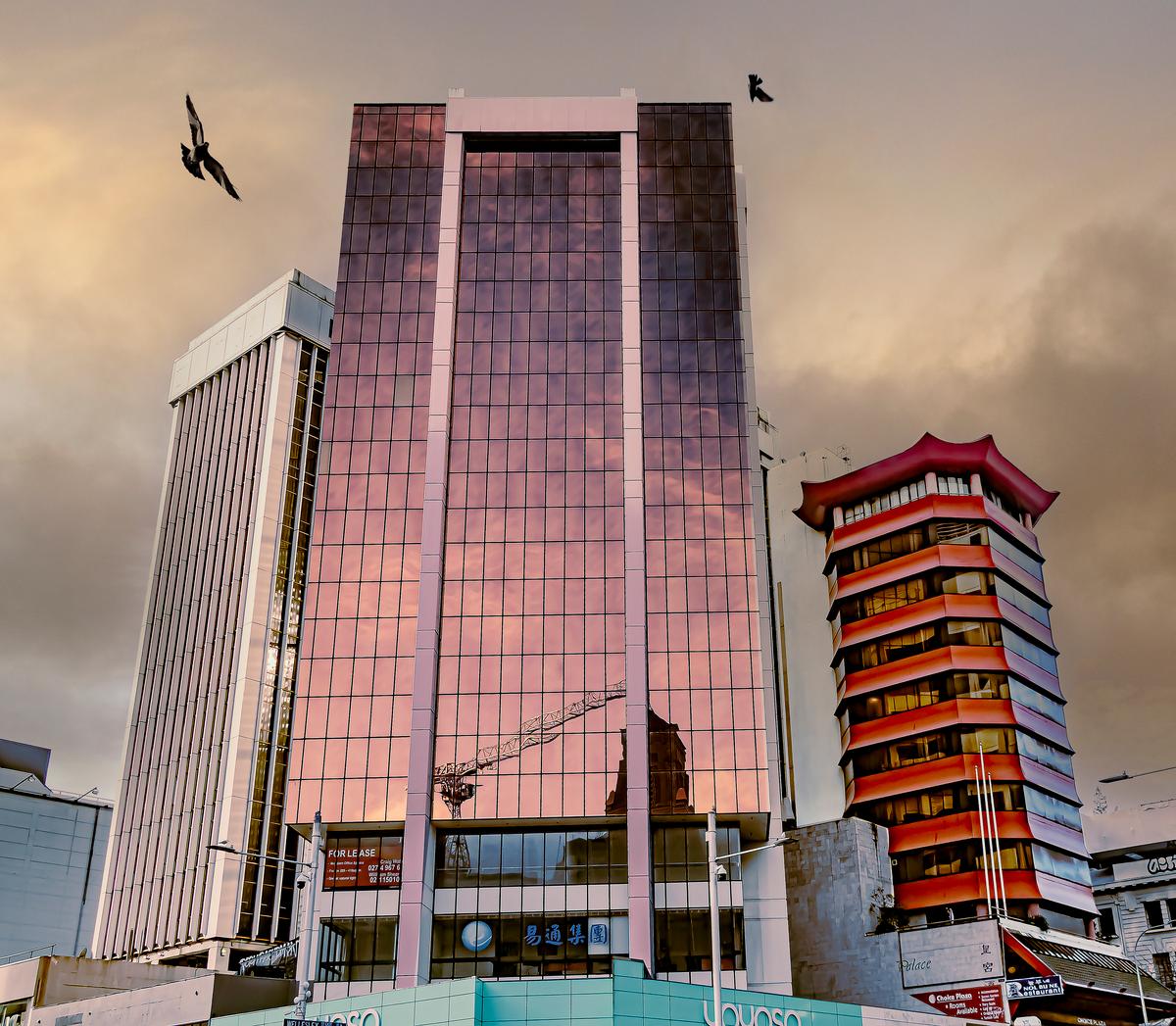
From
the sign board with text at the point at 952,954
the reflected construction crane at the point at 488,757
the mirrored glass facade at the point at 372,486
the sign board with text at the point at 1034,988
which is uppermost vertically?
the mirrored glass facade at the point at 372,486

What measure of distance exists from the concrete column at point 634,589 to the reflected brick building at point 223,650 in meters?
38.6

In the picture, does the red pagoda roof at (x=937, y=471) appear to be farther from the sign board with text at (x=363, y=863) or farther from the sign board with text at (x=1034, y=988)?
the sign board with text at (x=363, y=863)

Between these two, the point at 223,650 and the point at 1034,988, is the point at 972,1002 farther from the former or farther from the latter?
the point at 223,650

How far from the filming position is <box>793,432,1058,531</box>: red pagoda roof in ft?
376

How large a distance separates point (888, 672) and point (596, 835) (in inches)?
1815

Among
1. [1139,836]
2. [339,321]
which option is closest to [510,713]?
[339,321]

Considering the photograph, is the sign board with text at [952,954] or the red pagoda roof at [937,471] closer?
the sign board with text at [952,954]

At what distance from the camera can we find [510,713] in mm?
75562

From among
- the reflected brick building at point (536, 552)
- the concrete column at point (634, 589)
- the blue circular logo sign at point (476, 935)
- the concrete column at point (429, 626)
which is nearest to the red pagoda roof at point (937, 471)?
the reflected brick building at point (536, 552)

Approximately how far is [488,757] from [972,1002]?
38.7 metres

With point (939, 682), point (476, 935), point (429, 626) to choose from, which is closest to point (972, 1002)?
point (939, 682)

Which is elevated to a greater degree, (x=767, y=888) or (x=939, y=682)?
(x=939, y=682)

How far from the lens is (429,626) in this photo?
253 ft

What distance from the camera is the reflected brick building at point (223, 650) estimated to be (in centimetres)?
10175
